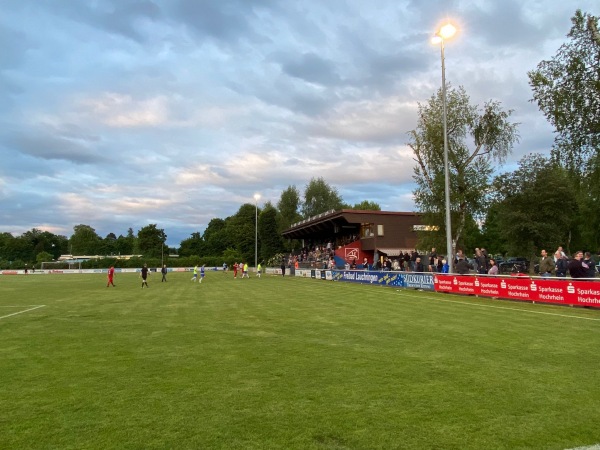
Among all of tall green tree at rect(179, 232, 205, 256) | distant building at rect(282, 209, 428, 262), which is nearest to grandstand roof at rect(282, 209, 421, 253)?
distant building at rect(282, 209, 428, 262)

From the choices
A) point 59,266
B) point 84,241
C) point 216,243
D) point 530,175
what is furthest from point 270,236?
point 84,241

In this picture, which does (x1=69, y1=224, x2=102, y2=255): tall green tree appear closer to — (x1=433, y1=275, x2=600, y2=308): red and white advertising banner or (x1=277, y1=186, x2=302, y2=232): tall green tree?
(x1=277, y1=186, x2=302, y2=232): tall green tree

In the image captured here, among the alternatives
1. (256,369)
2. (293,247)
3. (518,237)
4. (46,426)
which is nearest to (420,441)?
(256,369)

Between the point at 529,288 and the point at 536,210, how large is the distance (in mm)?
29649

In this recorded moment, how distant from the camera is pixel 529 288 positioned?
58.3ft

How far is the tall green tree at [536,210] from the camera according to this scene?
1672 inches

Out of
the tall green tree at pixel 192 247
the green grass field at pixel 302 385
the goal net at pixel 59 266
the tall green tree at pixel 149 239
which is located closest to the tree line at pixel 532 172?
the green grass field at pixel 302 385

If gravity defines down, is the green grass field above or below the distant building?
below

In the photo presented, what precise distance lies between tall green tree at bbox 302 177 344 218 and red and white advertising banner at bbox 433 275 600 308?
219 ft

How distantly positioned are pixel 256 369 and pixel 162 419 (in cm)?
241

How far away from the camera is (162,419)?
16.2ft

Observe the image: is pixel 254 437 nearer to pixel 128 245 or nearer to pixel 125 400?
pixel 125 400

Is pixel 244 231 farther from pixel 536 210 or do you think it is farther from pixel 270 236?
pixel 536 210

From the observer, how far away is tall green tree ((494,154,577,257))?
4247cm
